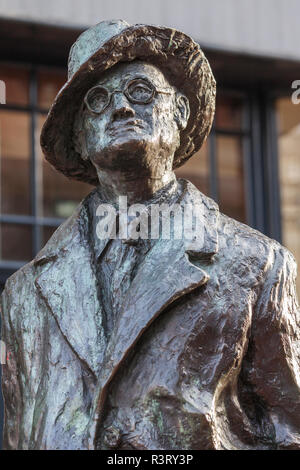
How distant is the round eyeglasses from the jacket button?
126 centimetres

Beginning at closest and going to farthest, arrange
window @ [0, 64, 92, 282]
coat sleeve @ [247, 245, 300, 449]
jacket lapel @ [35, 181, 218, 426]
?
jacket lapel @ [35, 181, 218, 426], coat sleeve @ [247, 245, 300, 449], window @ [0, 64, 92, 282]

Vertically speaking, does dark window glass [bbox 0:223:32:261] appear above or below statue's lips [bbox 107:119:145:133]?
above

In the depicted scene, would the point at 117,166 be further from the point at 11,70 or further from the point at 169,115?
the point at 11,70

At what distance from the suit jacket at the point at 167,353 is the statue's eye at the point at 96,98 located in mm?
535

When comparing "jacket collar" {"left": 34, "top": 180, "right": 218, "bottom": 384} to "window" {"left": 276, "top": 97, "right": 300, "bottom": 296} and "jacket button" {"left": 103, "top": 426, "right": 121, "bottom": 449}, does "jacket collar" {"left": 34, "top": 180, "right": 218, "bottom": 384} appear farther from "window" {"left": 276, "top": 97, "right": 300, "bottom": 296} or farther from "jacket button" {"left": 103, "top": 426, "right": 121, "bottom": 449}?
"window" {"left": 276, "top": 97, "right": 300, "bottom": 296}

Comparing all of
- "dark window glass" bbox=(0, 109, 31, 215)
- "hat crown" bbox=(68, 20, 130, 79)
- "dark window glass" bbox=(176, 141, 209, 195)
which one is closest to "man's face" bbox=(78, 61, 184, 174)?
"hat crown" bbox=(68, 20, 130, 79)

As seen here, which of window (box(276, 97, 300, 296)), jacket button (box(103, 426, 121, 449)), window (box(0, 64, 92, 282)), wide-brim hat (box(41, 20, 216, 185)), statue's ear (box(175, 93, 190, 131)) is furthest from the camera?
window (box(276, 97, 300, 296))

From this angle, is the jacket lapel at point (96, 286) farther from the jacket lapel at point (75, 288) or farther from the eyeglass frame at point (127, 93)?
the eyeglass frame at point (127, 93)

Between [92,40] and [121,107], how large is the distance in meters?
0.32

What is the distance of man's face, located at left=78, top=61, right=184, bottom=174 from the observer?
520 centimetres

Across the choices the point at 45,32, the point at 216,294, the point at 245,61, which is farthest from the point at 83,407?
the point at 245,61

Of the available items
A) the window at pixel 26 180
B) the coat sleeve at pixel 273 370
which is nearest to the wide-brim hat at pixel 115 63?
the coat sleeve at pixel 273 370

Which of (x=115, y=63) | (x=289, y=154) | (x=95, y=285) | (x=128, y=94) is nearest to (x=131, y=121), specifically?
(x=128, y=94)

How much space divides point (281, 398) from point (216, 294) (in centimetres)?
46
